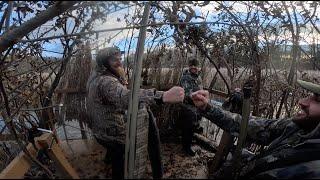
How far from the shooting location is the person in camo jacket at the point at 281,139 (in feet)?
9.57

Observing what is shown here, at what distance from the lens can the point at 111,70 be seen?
7.56 ft

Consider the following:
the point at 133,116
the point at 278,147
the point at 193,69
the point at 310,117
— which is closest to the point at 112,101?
the point at 133,116

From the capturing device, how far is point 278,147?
3223mm

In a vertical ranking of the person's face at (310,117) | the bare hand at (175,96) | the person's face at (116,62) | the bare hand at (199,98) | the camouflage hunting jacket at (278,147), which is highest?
the person's face at (116,62)

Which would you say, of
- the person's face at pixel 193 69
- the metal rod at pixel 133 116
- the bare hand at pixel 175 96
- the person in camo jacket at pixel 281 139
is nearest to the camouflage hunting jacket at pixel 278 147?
the person in camo jacket at pixel 281 139

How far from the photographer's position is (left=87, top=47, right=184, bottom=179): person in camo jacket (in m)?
2.00

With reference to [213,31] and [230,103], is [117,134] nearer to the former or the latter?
[230,103]

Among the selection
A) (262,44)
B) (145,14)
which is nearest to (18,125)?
(262,44)

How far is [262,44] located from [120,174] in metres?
3.78

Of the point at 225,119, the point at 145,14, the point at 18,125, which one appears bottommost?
the point at 18,125

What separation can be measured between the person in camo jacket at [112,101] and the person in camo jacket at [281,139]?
0.70 m

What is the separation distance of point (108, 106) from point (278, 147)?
4.99 feet

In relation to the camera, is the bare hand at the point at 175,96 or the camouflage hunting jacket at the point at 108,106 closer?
the camouflage hunting jacket at the point at 108,106

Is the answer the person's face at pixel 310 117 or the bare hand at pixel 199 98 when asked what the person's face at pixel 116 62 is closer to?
the bare hand at pixel 199 98
